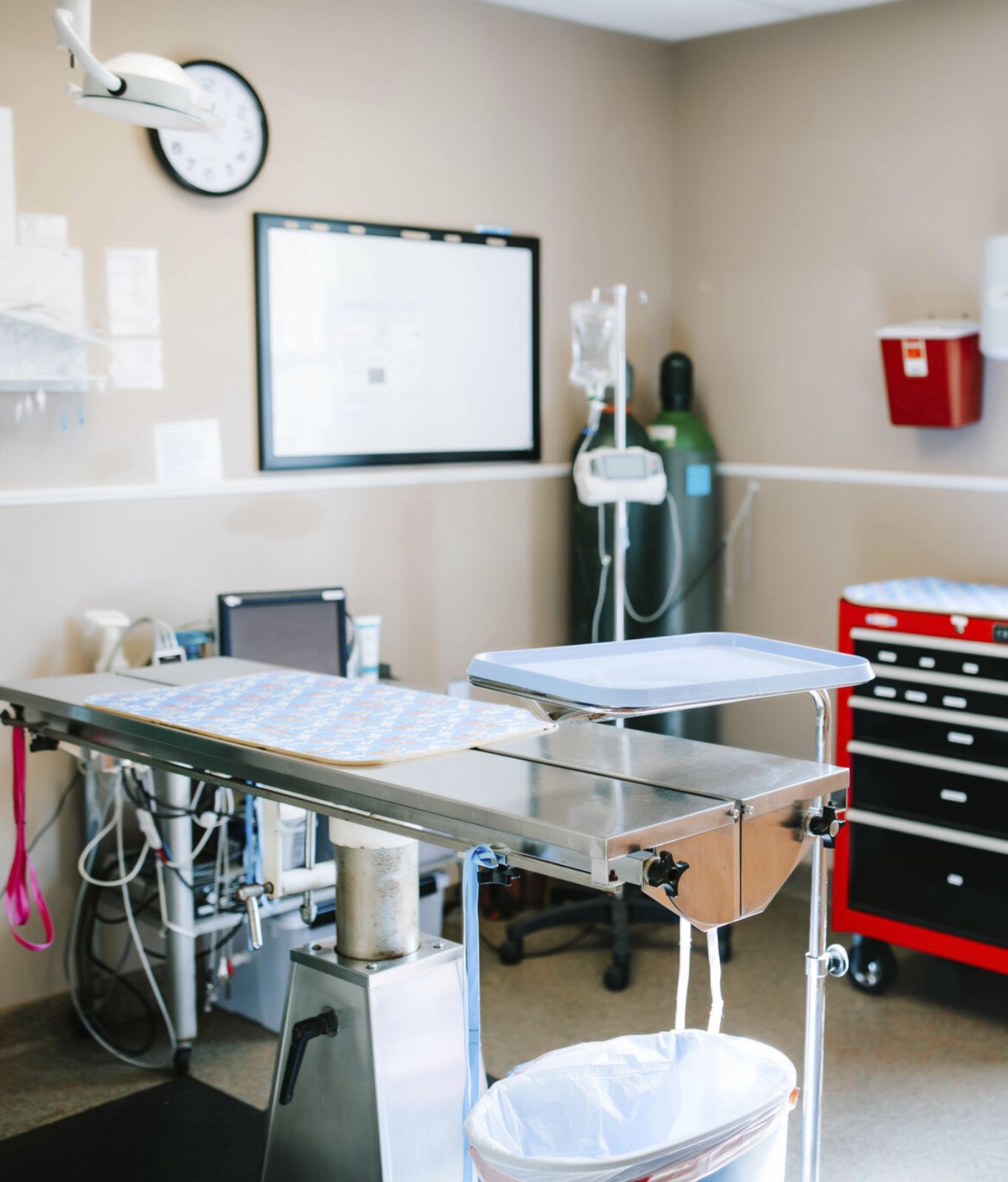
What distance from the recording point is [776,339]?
4133mm

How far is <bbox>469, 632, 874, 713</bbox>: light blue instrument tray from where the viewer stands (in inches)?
67.2

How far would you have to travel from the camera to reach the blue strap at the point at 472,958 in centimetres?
171

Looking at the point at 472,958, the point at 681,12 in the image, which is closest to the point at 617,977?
the point at 472,958

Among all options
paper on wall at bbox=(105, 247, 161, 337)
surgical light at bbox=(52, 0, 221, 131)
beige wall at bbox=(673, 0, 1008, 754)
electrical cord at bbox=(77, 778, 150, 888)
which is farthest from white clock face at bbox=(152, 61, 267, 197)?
beige wall at bbox=(673, 0, 1008, 754)

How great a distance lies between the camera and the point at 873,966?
338cm

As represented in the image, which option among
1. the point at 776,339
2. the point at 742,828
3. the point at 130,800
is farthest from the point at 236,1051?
the point at 776,339

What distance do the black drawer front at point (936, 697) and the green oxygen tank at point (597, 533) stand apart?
2.96 feet

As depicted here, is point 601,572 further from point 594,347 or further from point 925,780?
point 925,780

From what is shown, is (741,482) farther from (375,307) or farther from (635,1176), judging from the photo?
(635,1176)

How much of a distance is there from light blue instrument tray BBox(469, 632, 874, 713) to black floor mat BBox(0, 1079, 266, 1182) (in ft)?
3.75

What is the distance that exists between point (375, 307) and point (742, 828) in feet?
7.60

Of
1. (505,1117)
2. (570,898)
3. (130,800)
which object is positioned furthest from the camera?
(570,898)

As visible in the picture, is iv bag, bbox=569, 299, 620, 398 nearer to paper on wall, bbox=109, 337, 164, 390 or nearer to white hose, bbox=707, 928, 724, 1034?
paper on wall, bbox=109, 337, 164, 390

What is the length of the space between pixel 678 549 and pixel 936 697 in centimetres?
107
